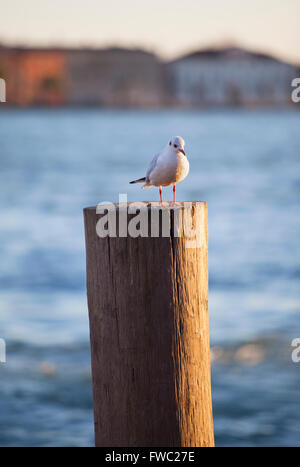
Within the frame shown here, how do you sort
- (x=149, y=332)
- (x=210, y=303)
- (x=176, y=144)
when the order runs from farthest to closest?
(x=210, y=303) < (x=176, y=144) < (x=149, y=332)

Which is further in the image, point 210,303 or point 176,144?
point 210,303

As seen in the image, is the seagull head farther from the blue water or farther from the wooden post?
the blue water

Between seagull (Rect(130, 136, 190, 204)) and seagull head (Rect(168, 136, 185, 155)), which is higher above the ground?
seagull head (Rect(168, 136, 185, 155))

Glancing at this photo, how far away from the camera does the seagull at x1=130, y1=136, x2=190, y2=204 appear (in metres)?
2.53

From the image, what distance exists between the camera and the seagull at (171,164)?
2.53m

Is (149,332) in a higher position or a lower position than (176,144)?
lower

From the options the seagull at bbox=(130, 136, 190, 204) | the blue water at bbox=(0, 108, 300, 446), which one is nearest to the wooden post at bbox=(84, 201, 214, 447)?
the seagull at bbox=(130, 136, 190, 204)

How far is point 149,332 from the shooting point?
2.13 meters

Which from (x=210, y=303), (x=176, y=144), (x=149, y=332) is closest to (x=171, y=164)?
(x=176, y=144)

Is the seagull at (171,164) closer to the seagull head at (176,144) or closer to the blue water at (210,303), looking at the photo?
the seagull head at (176,144)

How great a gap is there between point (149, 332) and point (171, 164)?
683 millimetres

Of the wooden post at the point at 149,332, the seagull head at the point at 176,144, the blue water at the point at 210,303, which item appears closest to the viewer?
the wooden post at the point at 149,332

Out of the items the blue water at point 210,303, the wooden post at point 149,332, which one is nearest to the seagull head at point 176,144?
the wooden post at point 149,332

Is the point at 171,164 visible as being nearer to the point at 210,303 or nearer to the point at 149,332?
the point at 149,332
